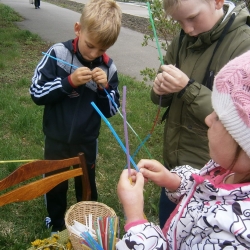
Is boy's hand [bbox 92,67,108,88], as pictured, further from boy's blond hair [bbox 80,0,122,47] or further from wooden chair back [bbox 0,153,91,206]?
wooden chair back [bbox 0,153,91,206]

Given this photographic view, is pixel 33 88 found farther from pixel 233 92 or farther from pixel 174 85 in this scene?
pixel 233 92

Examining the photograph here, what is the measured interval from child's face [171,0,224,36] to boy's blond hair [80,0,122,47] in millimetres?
514

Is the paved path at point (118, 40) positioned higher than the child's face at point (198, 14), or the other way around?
the child's face at point (198, 14)

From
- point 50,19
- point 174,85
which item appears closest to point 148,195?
point 174,85

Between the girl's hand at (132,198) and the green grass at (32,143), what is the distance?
1351 mm

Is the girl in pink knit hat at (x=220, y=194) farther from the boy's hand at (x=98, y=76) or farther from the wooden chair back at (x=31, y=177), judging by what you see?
the boy's hand at (x=98, y=76)

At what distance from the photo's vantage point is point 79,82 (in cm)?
199

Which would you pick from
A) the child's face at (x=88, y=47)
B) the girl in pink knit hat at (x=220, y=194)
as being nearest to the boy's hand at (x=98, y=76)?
the child's face at (x=88, y=47)

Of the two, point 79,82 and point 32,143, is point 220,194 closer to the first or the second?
point 79,82

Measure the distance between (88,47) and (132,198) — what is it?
3.85 ft

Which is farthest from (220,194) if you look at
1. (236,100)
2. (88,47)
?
(88,47)

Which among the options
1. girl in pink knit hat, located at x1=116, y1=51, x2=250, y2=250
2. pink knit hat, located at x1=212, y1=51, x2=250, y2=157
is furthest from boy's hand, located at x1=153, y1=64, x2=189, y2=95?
pink knit hat, located at x1=212, y1=51, x2=250, y2=157

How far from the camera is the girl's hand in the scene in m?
1.13

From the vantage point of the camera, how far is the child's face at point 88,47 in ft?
6.71
